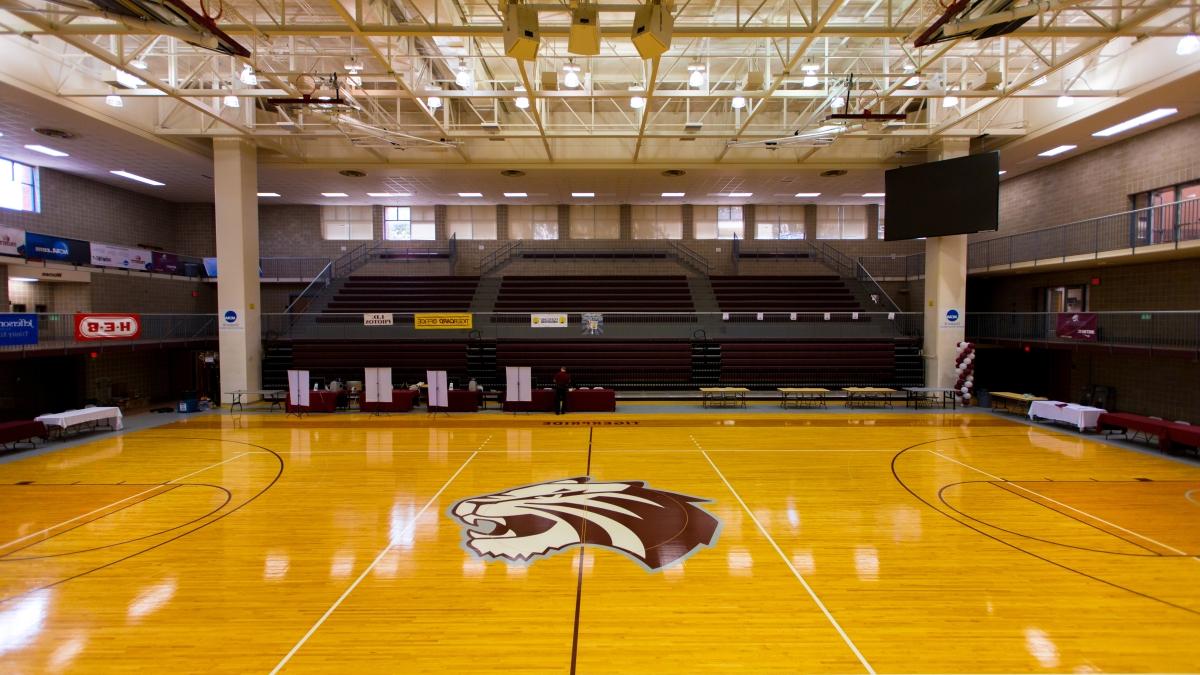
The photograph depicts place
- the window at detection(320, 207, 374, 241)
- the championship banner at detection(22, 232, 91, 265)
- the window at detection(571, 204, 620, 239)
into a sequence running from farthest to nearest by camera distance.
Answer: the window at detection(571, 204, 620, 239) → the window at detection(320, 207, 374, 241) → the championship banner at detection(22, 232, 91, 265)

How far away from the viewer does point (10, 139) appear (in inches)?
574

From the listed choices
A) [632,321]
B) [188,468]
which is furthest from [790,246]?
[188,468]

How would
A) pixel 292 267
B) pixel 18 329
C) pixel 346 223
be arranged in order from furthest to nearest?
pixel 346 223 → pixel 292 267 → pixel 18 329

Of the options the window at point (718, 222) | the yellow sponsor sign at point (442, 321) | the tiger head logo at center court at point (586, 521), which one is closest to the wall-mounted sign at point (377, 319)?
the yellow sponsor sign at point (442, 321)

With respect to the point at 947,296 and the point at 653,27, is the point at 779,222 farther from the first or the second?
the point at 653,27

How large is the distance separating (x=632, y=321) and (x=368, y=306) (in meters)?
11.0

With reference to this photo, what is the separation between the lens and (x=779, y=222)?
86.4 ft

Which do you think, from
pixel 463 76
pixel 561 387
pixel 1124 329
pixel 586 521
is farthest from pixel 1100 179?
pixel 586 521

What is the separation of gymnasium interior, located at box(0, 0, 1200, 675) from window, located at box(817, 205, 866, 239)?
13 centimetres

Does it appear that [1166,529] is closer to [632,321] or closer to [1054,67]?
[1054,67]

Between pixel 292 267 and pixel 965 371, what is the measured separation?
27.2 meters

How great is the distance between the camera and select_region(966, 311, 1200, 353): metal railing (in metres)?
12.8

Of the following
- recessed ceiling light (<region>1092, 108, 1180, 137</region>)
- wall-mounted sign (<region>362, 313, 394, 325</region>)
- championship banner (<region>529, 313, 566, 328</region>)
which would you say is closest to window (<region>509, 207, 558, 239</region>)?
championship banner (<region>529, 313, 566, 328</region>)

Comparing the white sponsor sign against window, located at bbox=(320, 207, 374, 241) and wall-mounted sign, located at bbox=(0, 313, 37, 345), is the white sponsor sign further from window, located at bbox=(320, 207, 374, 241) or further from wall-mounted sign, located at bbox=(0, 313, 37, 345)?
window, located at bbox=(320, 207, 374, 241)
